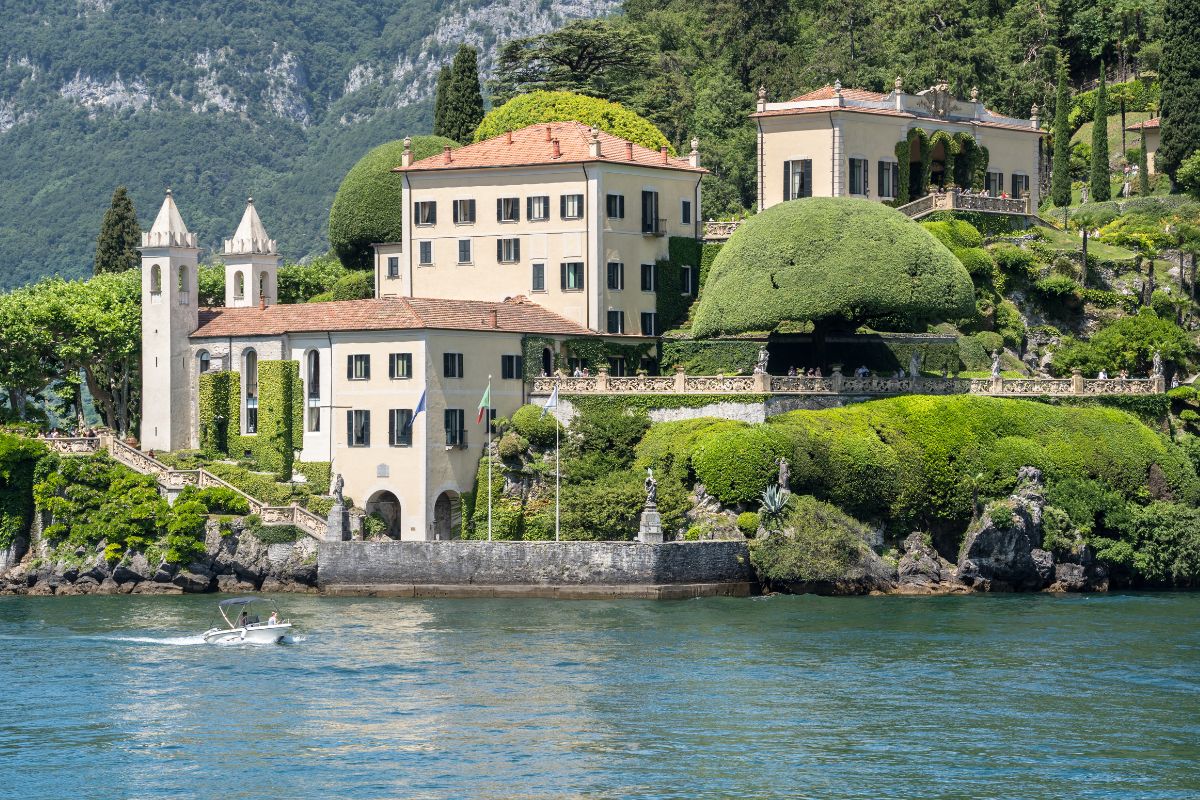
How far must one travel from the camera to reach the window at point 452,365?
87438 mm

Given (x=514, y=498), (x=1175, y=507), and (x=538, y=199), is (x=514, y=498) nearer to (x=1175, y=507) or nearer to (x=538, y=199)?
(x=538, y=199)

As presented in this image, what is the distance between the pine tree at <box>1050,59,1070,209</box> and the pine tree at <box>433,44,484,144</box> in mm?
30097

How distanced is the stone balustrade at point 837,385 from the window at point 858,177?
15.4m

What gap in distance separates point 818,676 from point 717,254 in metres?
35.3

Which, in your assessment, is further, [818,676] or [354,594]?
[354,594]

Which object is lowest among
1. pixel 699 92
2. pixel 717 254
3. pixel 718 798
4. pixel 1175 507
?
pixel 718 798

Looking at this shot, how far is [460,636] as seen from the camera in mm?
71625

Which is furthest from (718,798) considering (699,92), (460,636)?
(699,92)

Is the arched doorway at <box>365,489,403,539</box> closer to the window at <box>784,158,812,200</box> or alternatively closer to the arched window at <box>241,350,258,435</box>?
the arched window at <box>241,350,258,435</box>

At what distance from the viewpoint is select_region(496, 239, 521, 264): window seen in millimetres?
97375

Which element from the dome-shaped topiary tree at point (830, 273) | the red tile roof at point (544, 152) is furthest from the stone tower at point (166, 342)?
the dome-shaped topiary tree at point (830, 273)

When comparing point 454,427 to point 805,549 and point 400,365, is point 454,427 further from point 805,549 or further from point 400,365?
point 805,549

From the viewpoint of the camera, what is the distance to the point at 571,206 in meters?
96.3

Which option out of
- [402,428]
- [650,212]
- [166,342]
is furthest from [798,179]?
[166,342]
